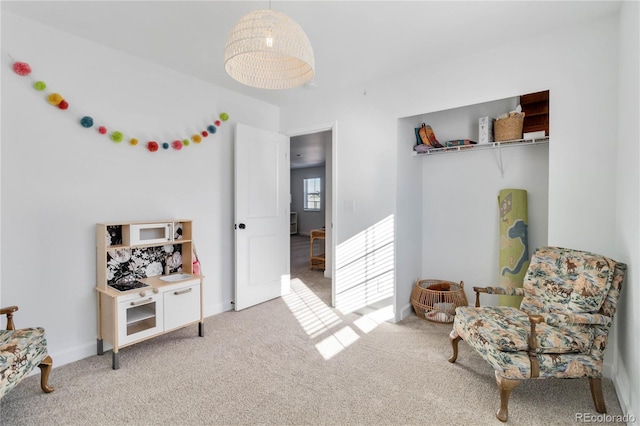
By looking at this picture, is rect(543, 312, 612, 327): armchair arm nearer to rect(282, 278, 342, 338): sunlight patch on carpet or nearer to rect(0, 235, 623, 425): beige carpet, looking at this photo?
rect(0, 235, 623, 425): beige carpet

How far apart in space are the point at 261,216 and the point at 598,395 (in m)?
3.15

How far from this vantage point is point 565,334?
1.84m

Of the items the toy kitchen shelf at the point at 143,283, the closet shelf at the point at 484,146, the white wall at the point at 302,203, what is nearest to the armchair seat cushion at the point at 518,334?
the closet shelf at the point at 484,146

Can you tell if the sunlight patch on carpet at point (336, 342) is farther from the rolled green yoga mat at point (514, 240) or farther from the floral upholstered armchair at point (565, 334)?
the rolled green yoga mat at point (514, 240)

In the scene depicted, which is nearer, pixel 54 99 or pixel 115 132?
pixel 54 99

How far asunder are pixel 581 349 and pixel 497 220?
1.52m

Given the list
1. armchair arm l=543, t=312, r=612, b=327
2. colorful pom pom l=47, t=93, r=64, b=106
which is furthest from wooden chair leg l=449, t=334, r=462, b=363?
colorful pom pom l=47, t=93, r=64, b=106

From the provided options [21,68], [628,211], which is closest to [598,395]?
[628,211]

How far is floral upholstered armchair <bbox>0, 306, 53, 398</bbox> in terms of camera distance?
1.61 m

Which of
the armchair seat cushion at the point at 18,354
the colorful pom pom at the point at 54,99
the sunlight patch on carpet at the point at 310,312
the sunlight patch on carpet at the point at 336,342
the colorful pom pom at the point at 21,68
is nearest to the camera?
the armchair seat cushion at the point at 18,354

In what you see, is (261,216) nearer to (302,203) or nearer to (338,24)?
(338,24)

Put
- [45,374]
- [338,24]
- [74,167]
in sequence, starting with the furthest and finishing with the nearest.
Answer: [74,167], [338,24], [45,374]

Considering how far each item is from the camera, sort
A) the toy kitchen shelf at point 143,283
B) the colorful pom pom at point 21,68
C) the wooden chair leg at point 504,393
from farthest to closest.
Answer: the toy kitchen shelf at point 143,283 < the colorful pom pom at point 21,68 < the wooden chair leg at point 504,393

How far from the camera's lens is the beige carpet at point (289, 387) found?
70.3 inches
